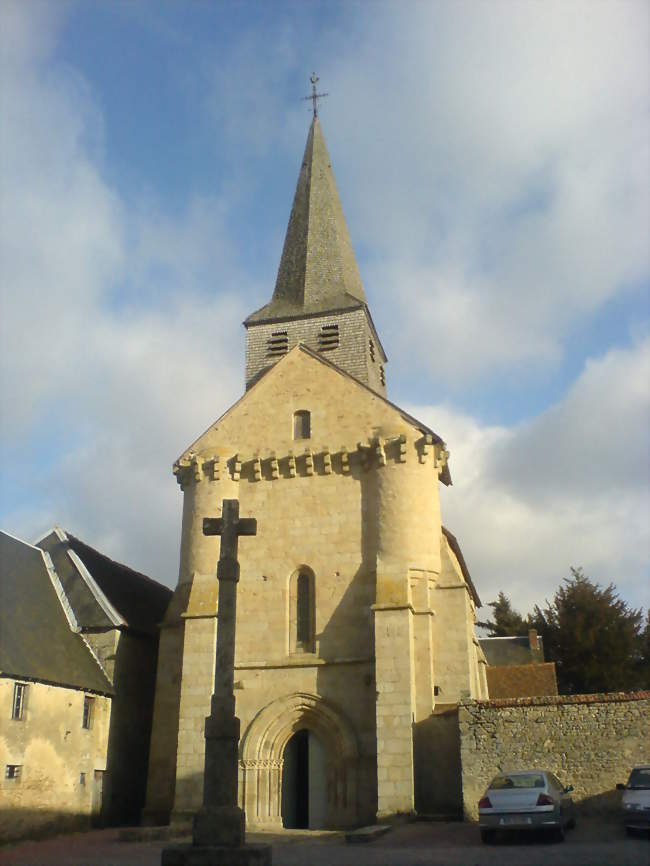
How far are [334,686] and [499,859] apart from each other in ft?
29.7

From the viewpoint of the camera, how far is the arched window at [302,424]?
2266 cm

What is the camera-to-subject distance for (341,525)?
21203 mm

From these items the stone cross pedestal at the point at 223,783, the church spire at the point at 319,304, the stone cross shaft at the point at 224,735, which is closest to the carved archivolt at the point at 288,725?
the stone cross shaft at the point at 224,735

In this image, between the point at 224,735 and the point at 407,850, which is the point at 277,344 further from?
the point at 224,735

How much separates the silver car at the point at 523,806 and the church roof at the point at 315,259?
17.9m

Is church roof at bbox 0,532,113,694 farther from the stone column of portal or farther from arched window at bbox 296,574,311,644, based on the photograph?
the stone column of portal

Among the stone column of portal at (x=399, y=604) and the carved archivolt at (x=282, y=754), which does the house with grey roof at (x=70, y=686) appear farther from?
the stone column of portal at (x=399, y=604)

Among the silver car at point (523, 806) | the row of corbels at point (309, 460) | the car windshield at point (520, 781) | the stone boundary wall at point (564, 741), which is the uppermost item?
the row of corbels at point (309, 460)

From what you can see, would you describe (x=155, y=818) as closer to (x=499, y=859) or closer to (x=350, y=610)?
(x=350, y=610)

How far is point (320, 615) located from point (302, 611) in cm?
60

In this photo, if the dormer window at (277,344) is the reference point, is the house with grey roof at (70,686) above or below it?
below

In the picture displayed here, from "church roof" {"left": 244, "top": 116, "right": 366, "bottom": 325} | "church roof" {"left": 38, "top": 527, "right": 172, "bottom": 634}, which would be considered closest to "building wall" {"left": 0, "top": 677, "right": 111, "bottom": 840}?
"church roof" {"left": 38, "top": 527, "right": 172, "bottom": 634}

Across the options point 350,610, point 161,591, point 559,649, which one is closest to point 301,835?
point 350,610

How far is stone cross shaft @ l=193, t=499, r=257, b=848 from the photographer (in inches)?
369
